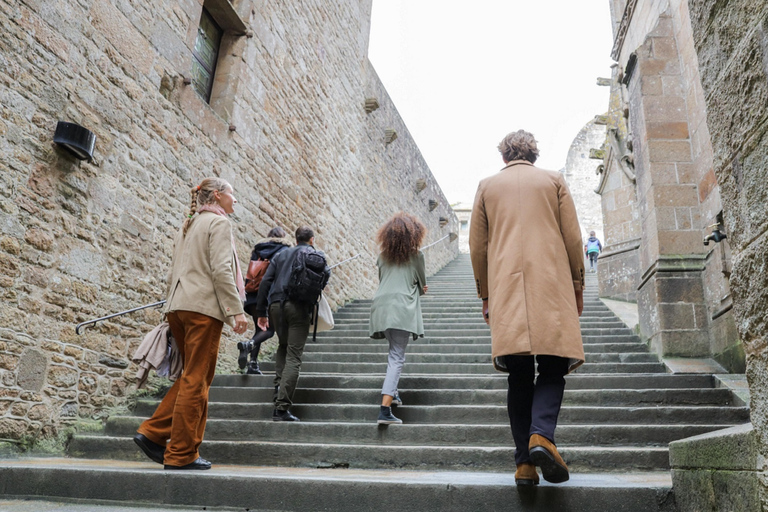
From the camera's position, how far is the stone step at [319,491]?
2268 mm

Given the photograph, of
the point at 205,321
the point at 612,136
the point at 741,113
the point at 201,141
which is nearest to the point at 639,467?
the point at 741,113

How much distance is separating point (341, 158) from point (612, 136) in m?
4.51

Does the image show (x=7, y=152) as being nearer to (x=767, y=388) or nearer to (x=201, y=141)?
(x=201, y=141)

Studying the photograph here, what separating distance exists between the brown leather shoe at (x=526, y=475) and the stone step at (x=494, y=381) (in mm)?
2501

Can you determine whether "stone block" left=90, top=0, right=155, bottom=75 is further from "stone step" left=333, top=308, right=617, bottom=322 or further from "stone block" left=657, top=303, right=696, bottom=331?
"stone block" left=657, top=303, right=696, bottom=331

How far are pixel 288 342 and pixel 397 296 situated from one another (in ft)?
2.77

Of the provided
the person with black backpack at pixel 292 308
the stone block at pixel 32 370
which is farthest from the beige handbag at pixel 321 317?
the stone block at pixel 32 370

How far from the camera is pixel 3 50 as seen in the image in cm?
381

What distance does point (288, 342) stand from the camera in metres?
4.30

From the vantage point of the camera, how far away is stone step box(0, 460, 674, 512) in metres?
2.27

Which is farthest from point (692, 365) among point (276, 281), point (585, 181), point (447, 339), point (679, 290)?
point (585, 181)

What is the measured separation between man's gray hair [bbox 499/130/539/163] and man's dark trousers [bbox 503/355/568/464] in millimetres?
920

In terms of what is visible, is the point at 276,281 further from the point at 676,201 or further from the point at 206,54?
the point at 676,201

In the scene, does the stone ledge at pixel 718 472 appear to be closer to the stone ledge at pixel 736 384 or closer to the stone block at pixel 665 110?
the stone ledge at pixel 736 384
